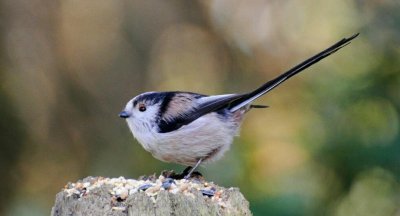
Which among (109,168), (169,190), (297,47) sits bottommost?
(169,190)

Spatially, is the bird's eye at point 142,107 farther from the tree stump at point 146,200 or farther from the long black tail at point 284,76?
the tree stump at point 146,200

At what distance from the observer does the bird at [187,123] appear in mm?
3816

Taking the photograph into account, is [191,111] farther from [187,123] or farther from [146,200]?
[146,200]

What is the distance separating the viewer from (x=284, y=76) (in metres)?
3.65

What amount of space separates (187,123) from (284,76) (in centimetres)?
58

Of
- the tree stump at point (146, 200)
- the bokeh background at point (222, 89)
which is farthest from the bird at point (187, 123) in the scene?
the tree stump at point (146, 200)

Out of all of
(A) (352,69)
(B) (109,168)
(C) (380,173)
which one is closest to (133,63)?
(B) (109,168)

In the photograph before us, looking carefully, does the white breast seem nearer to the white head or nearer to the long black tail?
the white head

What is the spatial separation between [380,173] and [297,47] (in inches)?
98.1

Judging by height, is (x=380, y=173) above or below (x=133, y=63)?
below

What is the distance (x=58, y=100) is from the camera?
22.7ft

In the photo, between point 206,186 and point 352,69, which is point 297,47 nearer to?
point 352,69

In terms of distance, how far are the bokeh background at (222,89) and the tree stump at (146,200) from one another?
2.31 m

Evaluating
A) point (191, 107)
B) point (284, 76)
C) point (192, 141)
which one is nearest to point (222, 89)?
point (191, 107)
